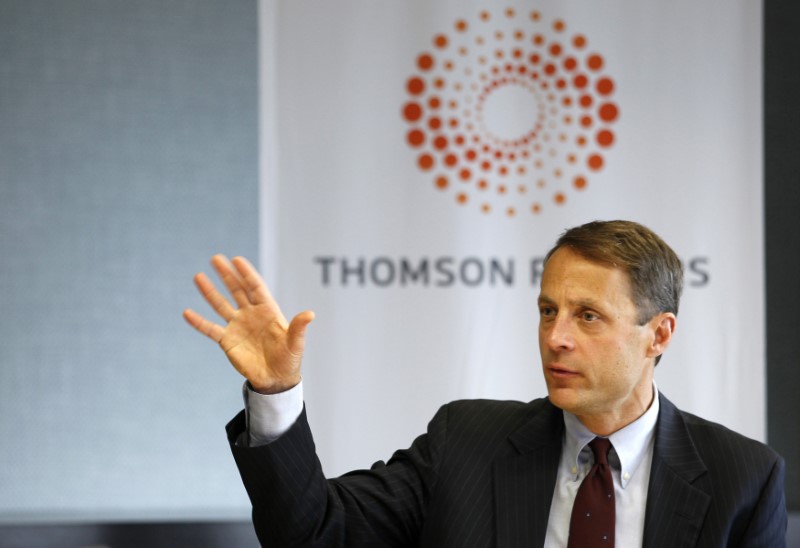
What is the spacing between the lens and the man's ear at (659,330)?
2092mm

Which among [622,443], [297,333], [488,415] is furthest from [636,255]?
[297,333]

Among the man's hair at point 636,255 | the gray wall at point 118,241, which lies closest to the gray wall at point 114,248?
the gray wall at point 118,241

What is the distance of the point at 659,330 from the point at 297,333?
29.5 inches

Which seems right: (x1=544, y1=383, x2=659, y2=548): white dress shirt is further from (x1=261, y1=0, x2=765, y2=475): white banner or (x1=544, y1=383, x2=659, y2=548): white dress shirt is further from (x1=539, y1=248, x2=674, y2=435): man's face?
(x1=261, y1=0, x2=765, y2=475): white banner

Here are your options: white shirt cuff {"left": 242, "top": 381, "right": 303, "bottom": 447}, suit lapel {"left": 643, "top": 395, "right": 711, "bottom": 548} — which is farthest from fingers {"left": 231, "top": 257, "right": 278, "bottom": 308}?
suit lapel {"left": 643, "top": 395, "right": 711, "bottom": 548}

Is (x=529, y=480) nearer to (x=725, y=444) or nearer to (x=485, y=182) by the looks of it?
(x=725, y=444)

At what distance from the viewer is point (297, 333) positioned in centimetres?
180

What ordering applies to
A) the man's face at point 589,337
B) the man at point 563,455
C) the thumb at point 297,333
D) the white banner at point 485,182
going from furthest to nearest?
the white banner at point 485,182 → the man's face at point 589,337 → the man at point 563,455 → the thumb at point 297,333

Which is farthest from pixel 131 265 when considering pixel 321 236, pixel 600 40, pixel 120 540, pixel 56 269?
pixel 600 40

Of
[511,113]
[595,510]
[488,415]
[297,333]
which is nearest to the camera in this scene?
[297,333]

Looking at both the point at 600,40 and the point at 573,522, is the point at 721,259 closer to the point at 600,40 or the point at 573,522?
the point at 600,40

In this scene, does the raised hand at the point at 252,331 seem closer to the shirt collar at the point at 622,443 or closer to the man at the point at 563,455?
the man at the point at 563,455

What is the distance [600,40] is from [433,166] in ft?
2.27

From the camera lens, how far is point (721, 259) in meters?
3.51
